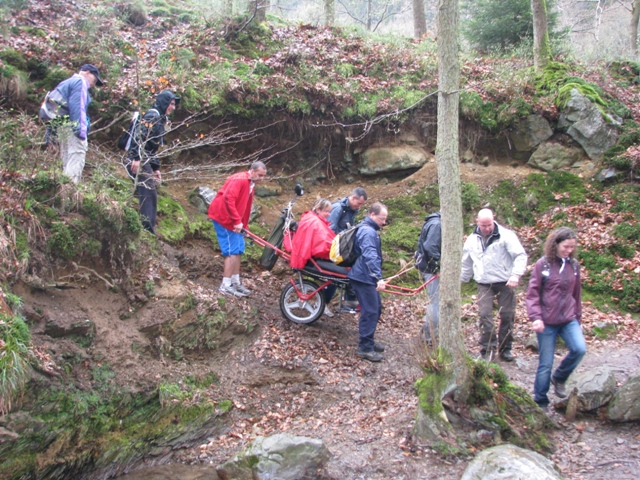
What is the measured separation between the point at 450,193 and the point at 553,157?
837 centimetres

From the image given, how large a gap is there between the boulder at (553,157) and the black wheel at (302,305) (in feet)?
24.6

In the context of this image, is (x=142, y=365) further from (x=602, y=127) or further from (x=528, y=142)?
(x=602, y=127)

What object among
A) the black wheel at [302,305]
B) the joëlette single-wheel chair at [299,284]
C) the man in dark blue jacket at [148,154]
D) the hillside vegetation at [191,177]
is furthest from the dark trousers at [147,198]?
the black wheel at [302,305]

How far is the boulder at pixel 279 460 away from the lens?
188 inches

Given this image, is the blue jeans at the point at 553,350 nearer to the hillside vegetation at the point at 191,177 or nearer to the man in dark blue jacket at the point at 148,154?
the hillside vegetation at the point at 191,177

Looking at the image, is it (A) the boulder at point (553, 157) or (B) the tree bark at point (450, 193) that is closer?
(B) the tree bark at point (450, 193)

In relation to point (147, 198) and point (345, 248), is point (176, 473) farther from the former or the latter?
point (147, 198)

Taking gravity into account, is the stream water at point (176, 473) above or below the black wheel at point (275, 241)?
below

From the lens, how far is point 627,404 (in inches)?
209

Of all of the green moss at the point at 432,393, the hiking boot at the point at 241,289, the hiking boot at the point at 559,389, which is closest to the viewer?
the green moss at the point at 432,393

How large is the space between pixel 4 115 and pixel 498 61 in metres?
13.1

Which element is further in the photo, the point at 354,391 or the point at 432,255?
the point at 432,255

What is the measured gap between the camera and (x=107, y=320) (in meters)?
6.12

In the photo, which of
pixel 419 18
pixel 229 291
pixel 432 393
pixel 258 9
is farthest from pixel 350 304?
pixel 419 18
